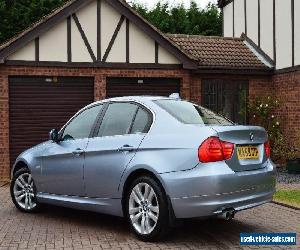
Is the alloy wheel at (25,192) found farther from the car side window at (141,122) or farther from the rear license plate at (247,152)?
the rear license plate at (247,152)

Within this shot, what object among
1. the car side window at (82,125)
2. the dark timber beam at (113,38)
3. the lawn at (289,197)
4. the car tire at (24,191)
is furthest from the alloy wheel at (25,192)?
the dark timber beam at (113,38)

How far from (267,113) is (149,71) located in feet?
14.2

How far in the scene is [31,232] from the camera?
6582 millimetres

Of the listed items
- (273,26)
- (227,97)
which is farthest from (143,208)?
(273,26)

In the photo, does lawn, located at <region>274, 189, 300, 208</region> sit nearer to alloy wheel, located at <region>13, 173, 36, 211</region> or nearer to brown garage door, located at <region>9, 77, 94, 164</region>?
alloy wheel, located at <region>13, 173, 36, 211</region>

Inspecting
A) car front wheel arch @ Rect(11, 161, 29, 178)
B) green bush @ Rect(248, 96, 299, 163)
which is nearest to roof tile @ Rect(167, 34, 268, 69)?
green bush @ Rect(248, 96, 299, 163)

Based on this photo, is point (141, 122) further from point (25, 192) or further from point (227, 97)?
point (227, 97)

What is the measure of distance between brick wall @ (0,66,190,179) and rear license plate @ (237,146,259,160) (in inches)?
334

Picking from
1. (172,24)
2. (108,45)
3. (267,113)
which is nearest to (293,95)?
(267,113)

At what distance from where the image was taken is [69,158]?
7.10 m

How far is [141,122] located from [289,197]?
13.7 ft

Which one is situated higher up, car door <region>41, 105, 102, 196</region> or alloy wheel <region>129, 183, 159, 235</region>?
car door <region>41, 105, 102, 196</region>

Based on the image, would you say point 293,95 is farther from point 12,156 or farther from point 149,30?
point 12,156

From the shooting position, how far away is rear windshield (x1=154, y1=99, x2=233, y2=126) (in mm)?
6213
